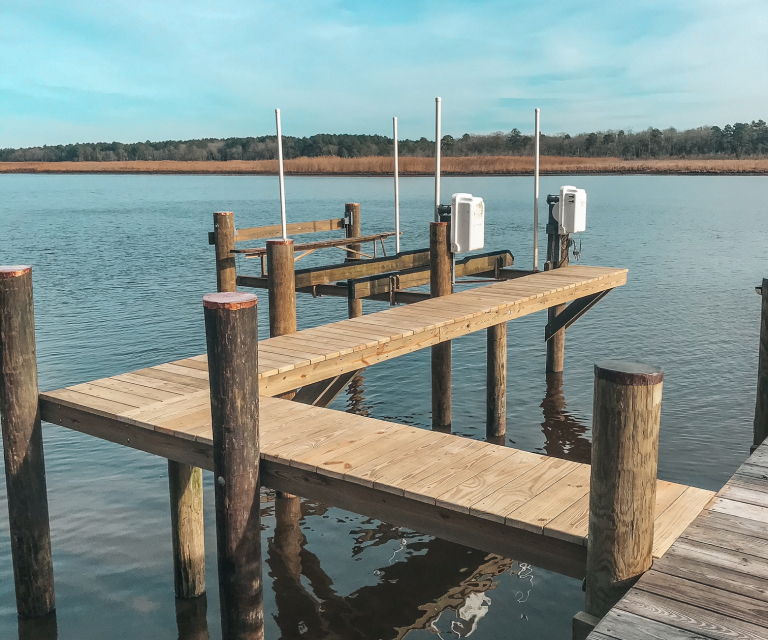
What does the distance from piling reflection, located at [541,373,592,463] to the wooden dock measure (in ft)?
17.9

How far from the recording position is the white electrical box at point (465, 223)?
29.5ft

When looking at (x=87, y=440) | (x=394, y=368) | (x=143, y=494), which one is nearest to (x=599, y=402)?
(x=143, y=494)

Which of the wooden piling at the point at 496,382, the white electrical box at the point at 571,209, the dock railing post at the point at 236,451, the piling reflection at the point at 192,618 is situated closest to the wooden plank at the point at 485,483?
the dock railing post at the point at 236,451

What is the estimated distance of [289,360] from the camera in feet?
22.3

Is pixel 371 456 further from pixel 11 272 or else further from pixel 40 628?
pixel 40 628

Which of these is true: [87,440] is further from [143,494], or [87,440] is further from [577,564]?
[577,564]

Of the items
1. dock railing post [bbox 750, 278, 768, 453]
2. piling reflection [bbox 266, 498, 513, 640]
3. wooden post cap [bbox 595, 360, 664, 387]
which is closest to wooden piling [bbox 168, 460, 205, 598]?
piling reflection [bbox 266, 498, 513, 640]

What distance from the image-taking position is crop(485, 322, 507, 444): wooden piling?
31.6ft

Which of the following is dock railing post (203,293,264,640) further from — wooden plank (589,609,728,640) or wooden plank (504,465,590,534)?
wooden plank (589,609,728,640)

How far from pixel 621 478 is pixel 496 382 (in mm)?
6432

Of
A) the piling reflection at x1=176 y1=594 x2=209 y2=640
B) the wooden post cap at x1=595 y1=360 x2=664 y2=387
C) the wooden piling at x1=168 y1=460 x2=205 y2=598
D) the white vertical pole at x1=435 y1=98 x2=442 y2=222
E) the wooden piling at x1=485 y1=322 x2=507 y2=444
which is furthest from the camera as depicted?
the white vertical pole at x1=435 y1=98 x2=442 y2=222

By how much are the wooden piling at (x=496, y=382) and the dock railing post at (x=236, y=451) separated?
519 cm

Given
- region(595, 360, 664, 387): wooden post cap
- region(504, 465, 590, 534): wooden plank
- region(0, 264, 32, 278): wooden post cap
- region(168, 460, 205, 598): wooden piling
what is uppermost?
region(0, 264, 32, 278): wooden post cap

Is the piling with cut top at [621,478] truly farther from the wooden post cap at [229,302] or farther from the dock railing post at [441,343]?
the dock railing post at [441,343]
